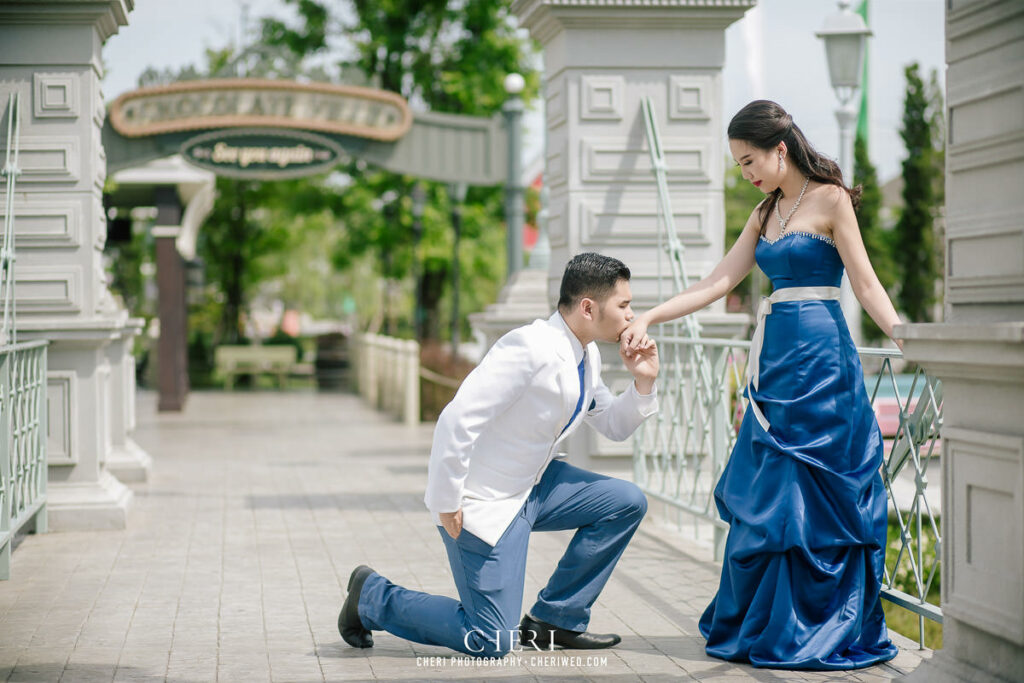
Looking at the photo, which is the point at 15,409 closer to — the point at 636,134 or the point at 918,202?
the point at 636,134

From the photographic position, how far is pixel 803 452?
4812 millimetres

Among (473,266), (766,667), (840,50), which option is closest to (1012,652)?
(766,667)

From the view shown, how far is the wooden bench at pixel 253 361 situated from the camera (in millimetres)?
27312

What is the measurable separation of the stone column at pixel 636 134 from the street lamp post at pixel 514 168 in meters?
5.18

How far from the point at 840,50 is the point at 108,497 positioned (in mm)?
7154

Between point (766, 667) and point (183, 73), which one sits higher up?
point (183, 73)

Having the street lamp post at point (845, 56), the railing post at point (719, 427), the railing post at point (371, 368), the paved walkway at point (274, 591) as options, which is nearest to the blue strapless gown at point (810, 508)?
the paved walkway at point (274, 591)

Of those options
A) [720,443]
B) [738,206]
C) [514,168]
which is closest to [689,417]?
[720,443]

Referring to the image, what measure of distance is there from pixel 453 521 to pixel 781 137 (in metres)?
1.92

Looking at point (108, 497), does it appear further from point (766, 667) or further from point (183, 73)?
point (183, 73)

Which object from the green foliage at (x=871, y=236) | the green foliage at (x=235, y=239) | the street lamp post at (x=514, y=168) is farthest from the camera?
the green foliage at (x=871, y=236)

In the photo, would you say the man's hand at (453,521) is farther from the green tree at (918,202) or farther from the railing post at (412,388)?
the green tree at (918,202)

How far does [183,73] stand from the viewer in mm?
13953

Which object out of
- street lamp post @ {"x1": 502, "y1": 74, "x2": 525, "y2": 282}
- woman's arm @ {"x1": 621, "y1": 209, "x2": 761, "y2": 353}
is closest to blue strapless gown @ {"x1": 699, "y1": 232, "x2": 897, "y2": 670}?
woman's arm @ {"x1": 621, "y1": 209, "x2": 761, "y2": 353}
